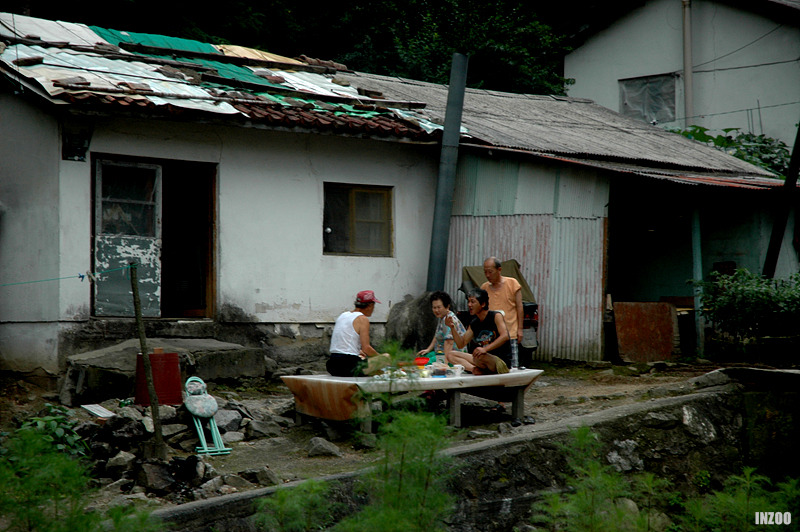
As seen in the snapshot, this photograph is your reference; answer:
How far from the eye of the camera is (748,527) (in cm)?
548

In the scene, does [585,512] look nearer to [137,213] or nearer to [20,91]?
[137,213]

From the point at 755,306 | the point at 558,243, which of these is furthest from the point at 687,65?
the point at 755,306

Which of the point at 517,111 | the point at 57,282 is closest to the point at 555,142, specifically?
the point at 517,111

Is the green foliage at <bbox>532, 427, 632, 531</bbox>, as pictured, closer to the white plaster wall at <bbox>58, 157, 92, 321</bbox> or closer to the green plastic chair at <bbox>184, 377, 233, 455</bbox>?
the green plastic chair at <bbox>184, 377, 233, 455</bbox>

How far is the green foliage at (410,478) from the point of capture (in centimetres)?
455

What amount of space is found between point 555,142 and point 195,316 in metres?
5.87

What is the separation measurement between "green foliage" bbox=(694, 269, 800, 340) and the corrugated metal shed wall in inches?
60.5

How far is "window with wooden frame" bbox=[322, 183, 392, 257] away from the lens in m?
11.8

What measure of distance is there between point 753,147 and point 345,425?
1499 centimetres

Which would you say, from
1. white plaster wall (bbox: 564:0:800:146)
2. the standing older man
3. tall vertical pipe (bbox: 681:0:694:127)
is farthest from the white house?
tall vertical pipe (bbox: 681:0:694:127)

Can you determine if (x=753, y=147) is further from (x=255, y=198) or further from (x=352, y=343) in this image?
(x=352, y=343)

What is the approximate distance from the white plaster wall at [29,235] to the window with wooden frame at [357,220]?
11.5 ft

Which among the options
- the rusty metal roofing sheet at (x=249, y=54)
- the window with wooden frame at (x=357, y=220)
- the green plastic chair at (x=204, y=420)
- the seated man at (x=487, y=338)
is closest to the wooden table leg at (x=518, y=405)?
the seated man at (x=487, y=338)

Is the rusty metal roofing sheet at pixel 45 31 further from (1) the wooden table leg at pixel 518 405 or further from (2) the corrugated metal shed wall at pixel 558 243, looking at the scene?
(1) the wooden table leg at pixel 518 405
